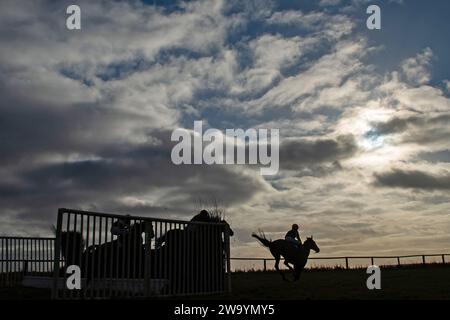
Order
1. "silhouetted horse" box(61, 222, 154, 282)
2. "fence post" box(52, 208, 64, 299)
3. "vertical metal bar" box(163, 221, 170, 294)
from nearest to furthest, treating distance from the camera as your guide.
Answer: "fence post" box(52, 208, 64, 299) → "silhouetted horse" box(61, 222, 154, 282) → "vertical metal bar" box(163, 221, 170, 294)

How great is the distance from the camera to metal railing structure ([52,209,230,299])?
11133 millimetres

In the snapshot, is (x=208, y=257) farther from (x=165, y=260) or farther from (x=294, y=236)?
(x=294, y=236)

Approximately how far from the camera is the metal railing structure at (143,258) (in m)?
11.1

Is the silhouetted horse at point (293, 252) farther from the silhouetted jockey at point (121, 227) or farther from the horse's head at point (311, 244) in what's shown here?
the silhouetted jockey at point (121, 227)

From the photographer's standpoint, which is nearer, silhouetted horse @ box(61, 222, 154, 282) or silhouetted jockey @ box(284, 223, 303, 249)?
silhouetted horse @ box(61, 222, 154, 282)

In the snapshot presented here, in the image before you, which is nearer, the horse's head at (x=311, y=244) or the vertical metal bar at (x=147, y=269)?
the vertical metal bar at (x=147, y=269)

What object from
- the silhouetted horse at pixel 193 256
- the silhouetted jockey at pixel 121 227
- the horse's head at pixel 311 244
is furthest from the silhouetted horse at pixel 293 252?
the silhouetted jockey at pixel 121 227

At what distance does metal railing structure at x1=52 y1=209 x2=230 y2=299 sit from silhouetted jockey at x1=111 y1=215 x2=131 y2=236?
22 mm

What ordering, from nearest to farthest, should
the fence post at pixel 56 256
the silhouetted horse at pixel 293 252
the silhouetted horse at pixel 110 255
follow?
1. the fence post at pixel 56 256
2. the silhouetted horse at pixel 110 255
3. the silhouetted horse at pixel 293 252

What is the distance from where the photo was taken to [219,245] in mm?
14664

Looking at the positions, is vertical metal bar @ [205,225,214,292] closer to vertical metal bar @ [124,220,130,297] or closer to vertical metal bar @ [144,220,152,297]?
vertical metal bar @ [144,220,152,297]

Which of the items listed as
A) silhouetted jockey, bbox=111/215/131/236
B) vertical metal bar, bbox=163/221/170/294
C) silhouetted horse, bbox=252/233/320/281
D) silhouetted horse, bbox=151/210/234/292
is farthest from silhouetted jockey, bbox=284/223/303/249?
silhouetted jockey, bbox=111/215/131/236

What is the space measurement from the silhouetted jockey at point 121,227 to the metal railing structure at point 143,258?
0.02m

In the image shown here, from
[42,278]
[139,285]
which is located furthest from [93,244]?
[42,278]
